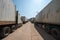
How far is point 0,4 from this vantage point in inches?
334

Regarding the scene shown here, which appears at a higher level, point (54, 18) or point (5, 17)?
point (5, 17)

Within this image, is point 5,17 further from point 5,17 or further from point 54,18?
point 54,18

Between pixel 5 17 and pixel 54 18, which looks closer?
pixel 54 18

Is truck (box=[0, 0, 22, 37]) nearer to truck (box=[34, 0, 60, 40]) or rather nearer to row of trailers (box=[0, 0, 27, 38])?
row of trailers (box=[0, 0, 27, 38])

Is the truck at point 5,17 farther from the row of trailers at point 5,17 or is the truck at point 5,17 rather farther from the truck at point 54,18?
the truck at point 54,18

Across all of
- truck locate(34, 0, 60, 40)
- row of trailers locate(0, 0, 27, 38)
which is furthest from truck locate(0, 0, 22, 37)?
truck locate(34, 0, 60, 40)

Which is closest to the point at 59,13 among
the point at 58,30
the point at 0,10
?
the point at 58,30

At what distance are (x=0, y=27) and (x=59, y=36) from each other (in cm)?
509

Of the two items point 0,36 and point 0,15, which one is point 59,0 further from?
point 0,36

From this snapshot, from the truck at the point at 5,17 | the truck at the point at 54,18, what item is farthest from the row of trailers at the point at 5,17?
the truck at the point at 54,18

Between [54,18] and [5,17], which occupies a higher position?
[5,17]

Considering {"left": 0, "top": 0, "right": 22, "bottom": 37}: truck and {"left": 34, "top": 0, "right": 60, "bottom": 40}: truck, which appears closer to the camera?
{"left": 34, "top": 0, "right": 60, "bottom": 40}: truck

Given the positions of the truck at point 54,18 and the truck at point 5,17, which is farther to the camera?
the truck at point 5,17

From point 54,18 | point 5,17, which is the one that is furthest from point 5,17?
point 54,18
